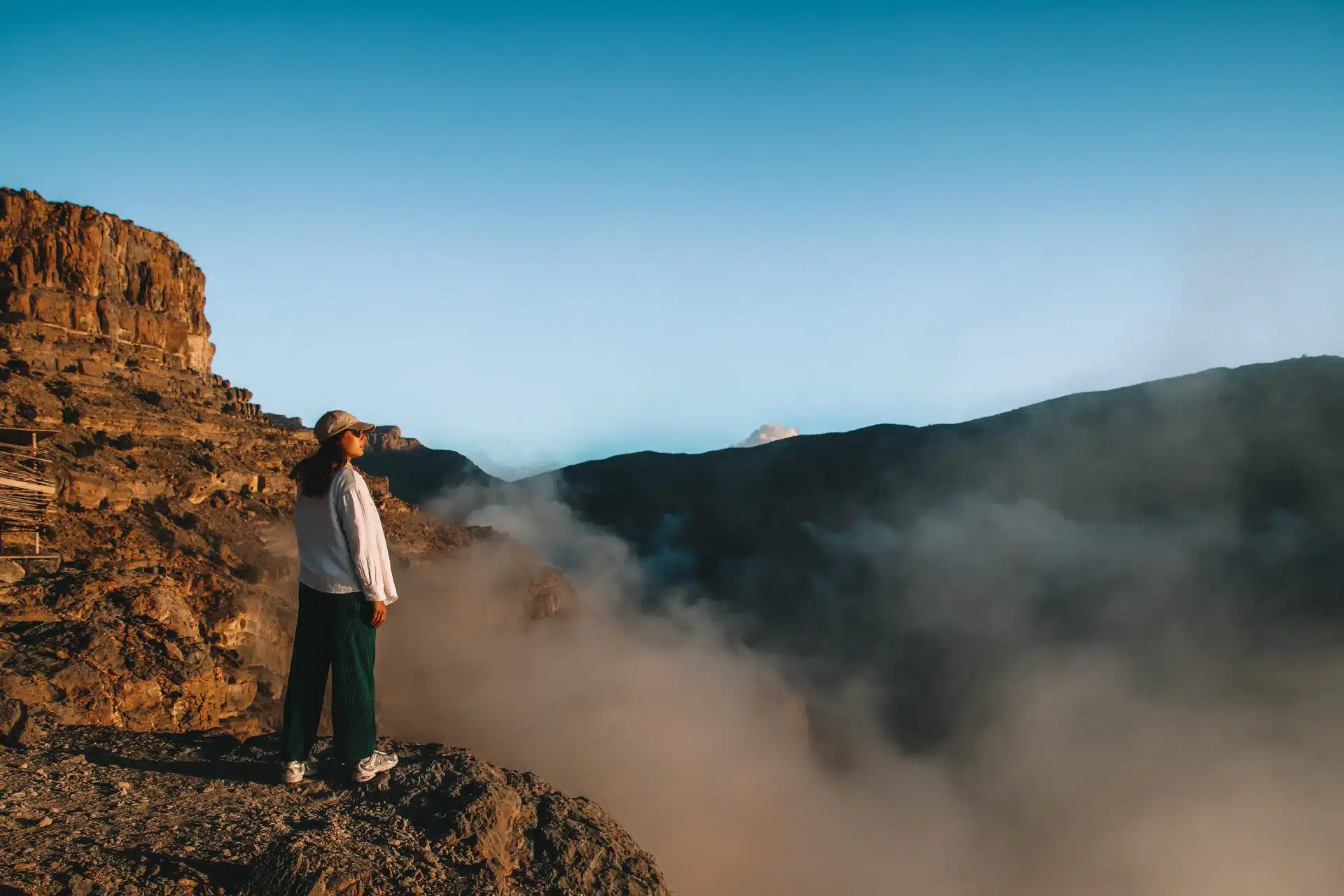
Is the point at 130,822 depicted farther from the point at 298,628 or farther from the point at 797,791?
the point at 797,791

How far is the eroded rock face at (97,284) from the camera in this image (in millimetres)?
19719

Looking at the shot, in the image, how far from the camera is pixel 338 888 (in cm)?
367

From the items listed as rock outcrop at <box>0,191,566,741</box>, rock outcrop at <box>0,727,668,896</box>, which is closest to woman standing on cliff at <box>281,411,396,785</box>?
rock outcrop at <box>0,727,668,896</box>

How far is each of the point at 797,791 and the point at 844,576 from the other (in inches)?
842

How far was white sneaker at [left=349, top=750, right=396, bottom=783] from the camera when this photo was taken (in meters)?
4.79

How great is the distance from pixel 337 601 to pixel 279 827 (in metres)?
1.15

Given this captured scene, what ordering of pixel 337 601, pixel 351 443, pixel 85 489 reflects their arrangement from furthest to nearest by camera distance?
1. pixel 85 489
2. pixel 351 443
3. pixel 337 601

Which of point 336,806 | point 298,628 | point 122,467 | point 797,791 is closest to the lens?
point 336,806

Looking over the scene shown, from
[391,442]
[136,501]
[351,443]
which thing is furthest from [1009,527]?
[351,443]

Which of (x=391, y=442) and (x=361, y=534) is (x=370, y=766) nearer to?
(x=361, y=534)

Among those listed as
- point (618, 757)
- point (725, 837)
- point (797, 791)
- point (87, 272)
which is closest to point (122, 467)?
point (87, 272)

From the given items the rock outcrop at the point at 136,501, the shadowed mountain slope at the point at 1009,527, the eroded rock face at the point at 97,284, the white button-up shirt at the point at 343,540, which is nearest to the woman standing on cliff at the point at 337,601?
the white button-up shirt at the point at 343,540

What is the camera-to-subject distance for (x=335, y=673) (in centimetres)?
466

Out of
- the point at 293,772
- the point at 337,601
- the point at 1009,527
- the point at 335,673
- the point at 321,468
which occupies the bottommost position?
the point at 1009,527
